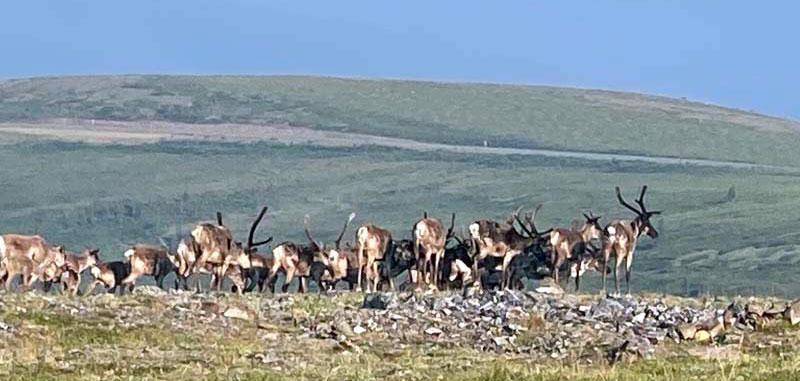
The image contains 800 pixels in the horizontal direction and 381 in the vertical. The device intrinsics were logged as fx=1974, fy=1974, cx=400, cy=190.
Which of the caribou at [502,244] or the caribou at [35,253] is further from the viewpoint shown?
the caribou at [502,244]

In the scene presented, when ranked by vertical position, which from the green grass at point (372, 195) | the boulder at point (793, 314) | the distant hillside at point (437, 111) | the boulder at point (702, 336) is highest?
the distant hillside at point (437, 111)

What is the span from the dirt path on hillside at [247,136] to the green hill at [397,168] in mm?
893

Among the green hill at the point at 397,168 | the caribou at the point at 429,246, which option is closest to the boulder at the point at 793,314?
the caribou at the point at 429,246

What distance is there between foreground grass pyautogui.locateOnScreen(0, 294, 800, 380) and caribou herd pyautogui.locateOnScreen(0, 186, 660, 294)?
626cm

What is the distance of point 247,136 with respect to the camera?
109188mm

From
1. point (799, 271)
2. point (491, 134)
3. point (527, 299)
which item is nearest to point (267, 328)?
point (527, 299)

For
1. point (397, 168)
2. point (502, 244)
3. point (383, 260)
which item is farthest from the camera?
point (397, 168)

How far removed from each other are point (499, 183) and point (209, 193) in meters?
12.4

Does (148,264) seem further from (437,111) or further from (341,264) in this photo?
(437,111)

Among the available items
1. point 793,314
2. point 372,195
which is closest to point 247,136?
point 372,195

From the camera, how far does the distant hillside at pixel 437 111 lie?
110 metres

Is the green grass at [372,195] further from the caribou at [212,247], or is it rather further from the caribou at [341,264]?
the caribou at [212,247]

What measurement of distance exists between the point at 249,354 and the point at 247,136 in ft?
288

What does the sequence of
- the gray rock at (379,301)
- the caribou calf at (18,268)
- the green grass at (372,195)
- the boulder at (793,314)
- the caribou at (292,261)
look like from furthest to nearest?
the green grass at (372,195) < the caribou at (292,261) < the caribou calf at (18,268) < the gray rock at (379,301) < the boulder at (793,314)
